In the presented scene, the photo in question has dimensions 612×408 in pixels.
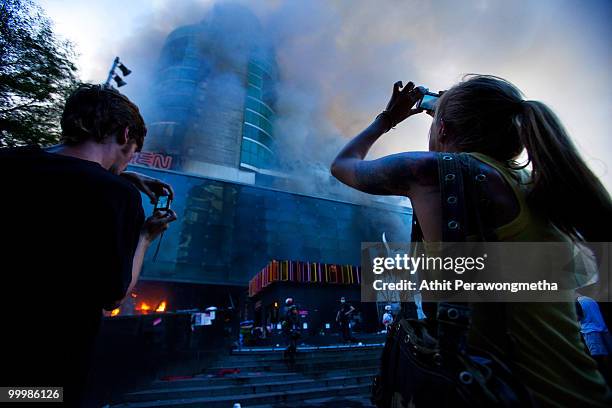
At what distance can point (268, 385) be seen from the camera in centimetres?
753

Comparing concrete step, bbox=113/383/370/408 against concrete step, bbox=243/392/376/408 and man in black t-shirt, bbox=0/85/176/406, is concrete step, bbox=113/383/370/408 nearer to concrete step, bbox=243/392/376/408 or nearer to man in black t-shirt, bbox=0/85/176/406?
concrete step, bbox=243/392/376/408

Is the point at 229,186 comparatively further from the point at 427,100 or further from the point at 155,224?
the point at 427,100

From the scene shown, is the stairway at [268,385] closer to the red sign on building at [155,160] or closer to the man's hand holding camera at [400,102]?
the man's hand holding camera at [400,102]

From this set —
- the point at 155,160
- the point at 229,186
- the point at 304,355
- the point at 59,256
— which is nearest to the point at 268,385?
the point at 304,355

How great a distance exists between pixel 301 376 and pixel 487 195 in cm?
937

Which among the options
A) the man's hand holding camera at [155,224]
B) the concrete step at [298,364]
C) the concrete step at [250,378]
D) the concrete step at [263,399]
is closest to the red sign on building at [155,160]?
the concrete step at [298,364]

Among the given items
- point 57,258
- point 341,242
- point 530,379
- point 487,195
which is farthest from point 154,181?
point 341,242

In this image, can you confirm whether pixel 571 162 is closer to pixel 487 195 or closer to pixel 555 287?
pixel 487 195

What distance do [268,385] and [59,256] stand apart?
7.73 meters

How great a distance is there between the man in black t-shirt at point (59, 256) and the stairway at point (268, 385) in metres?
6.46

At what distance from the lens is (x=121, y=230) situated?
128 centimetres

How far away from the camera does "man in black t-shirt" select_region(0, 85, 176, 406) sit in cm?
103

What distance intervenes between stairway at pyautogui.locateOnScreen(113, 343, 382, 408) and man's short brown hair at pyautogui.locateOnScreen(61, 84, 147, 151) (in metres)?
6.63

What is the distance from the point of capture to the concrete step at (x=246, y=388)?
21.3ft
